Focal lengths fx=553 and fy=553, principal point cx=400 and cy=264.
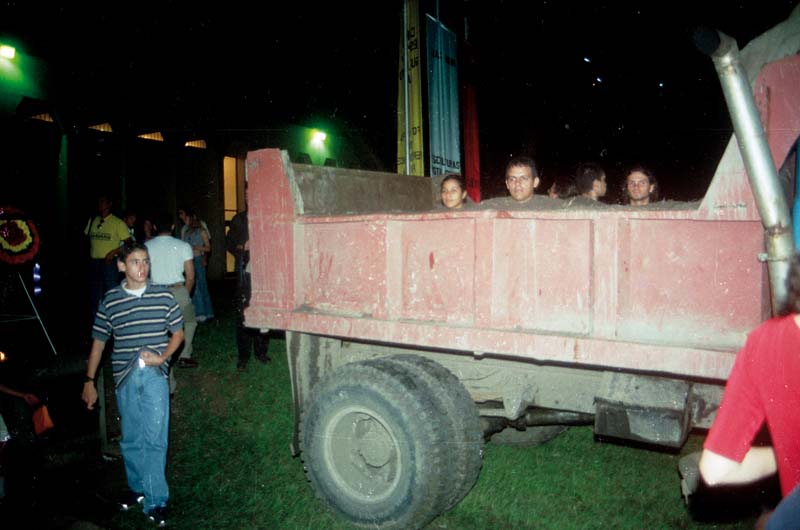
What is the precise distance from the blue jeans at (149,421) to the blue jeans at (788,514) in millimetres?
3580

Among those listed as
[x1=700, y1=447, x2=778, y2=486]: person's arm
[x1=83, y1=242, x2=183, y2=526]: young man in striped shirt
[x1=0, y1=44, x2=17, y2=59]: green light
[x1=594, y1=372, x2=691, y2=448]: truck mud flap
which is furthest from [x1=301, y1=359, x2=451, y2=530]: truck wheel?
[x1=0, y1=44, x2=17, y2=59]: green light

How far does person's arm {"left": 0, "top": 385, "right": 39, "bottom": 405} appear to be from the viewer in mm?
3824

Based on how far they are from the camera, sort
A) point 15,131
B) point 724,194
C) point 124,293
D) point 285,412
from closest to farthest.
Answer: point 724,194 < point 124,293 < point 285,412 < point 15,131

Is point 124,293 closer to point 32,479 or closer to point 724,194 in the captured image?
point 32,479

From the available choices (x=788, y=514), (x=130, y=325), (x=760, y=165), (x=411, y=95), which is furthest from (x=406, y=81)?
(x=788, y=514)

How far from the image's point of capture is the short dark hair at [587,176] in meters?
6.26

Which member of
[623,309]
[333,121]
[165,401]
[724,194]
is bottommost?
[165,401]

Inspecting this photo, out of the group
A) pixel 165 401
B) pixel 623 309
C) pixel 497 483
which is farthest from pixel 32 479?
pixel 623 309

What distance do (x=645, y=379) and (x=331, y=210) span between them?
247 centimetres

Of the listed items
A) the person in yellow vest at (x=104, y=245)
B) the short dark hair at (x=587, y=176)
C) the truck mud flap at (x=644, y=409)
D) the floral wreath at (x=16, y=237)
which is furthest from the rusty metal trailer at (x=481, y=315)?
the person in yellow vest at (x=104, y=245)

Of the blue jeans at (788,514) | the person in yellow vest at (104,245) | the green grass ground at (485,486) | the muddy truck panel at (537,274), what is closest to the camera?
the blue jeans at (788,514)

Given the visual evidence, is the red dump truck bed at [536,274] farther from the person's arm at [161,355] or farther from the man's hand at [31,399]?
the man's hand at [31,399]

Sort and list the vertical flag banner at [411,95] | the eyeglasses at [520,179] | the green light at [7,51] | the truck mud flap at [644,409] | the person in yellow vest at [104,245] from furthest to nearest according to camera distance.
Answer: the green light at [7,51], the vertical flag banner at [411,95], the person in yellow vest at [104,245], the eyeglasses at [520,179], the truck mud flap at [644,409]

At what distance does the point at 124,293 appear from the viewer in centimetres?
389
